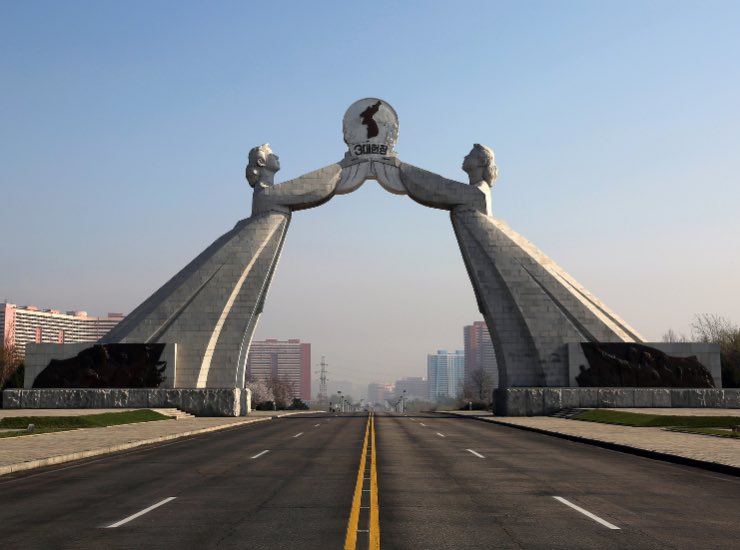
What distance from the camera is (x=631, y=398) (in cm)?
4653

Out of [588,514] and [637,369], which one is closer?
[588,514]

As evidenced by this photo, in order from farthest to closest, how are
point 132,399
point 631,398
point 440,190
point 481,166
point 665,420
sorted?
point 481,166 → point 440,190 → point 132,399 → point 631,398 → point 665,420

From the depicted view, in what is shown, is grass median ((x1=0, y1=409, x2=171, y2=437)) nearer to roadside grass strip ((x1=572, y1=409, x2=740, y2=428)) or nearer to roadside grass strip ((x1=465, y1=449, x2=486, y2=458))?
roadside grass strip ((x1=465, y1=449, x2=486, y2=458))

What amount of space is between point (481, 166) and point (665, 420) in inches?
1127

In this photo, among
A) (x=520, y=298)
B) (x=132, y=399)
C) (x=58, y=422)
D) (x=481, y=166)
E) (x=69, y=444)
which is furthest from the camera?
(x=481, y=166)

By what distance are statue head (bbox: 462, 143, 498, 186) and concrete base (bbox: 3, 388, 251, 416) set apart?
79.0 feet

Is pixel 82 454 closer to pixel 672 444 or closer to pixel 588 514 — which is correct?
pixel 588 514

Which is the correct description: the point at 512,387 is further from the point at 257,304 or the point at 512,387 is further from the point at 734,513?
the point at 734,513

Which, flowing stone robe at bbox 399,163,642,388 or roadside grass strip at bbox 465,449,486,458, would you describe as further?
flowing stone robe at bbox 399,163,642,388

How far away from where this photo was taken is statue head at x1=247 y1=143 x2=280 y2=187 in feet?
184

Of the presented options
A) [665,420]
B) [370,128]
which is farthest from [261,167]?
[665,420]

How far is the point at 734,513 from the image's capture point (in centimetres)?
1048

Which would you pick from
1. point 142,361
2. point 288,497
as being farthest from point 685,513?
point 142,361

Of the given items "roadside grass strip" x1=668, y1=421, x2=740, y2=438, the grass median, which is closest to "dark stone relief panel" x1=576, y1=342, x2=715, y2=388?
"roadside grass strip" x1=668, y1=421, x2=740, y2=438
